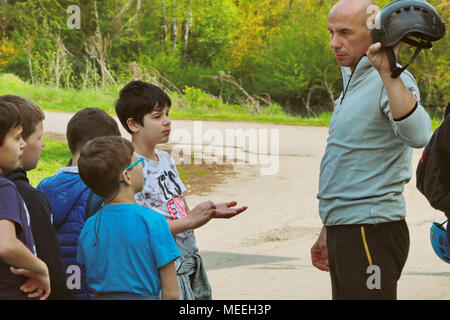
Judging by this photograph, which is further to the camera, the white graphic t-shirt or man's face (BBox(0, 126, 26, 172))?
the white graphic t-shirt

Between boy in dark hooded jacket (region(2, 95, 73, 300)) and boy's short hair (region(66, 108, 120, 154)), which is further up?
boy's short hair (region(66, 108, 120, 154))

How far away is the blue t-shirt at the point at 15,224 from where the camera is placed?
2.76m

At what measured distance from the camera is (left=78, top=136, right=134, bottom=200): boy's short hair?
2.86 m

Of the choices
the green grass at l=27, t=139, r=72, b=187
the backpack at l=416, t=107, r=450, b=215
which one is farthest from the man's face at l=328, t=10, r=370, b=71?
the green grass at l=27, t=139, r=72, b=187

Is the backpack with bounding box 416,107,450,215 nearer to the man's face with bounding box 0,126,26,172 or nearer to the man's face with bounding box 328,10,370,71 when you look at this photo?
the man's face with bounding box 328,10,370,71

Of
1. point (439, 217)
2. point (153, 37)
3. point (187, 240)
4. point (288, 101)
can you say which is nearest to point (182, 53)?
point (153, 37)

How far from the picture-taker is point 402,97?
264cm

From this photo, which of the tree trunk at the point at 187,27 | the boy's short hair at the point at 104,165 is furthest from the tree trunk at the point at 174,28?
the boy's short hair at the point at 104,165

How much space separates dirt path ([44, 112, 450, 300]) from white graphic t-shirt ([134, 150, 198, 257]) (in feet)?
7.04

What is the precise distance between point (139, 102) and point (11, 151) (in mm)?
811

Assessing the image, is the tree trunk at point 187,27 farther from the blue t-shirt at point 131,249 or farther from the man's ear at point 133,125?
the blue t-shirt at point 131,249

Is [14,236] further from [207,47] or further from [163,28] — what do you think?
[163,28]

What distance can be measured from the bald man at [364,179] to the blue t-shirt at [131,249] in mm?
771

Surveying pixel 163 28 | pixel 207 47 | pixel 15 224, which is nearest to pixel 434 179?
pixel 15 224
